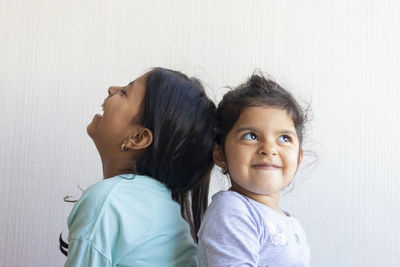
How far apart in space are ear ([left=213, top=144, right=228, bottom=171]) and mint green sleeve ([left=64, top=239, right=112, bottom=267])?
0.29 m

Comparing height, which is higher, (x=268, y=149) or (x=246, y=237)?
(x=268, y=149)

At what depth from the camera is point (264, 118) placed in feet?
2.77

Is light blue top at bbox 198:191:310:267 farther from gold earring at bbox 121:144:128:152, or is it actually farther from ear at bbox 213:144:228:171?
gold earring at bbox 121:144:128:152

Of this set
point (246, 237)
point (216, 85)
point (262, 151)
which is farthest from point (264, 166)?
point (216, 85)

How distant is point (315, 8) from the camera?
47.6 inches

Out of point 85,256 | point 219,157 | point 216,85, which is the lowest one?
point 85,256

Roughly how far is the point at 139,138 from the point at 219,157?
0.52ft

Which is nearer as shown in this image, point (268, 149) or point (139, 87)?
point (268, 149)

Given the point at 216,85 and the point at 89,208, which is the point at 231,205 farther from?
the point at 216,85

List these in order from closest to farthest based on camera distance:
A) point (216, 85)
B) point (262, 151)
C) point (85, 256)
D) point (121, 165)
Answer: point (85, 256) < point (262, 151) < point (121, 165) < point (216, 85)

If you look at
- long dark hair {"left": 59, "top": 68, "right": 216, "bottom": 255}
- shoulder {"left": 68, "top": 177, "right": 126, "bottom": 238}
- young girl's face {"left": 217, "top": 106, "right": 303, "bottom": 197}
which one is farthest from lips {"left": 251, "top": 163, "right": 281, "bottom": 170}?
shoulder {"left": 68, "top": 177, "right": 126, "bottom": 238}

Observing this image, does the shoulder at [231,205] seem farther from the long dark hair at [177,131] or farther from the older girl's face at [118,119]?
the older girl's face at [118,119]

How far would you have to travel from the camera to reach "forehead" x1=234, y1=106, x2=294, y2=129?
841 mm

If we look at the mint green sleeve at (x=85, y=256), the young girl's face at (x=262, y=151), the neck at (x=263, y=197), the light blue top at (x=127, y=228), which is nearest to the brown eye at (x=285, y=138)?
the young girl's face at (x=262, y=151)
